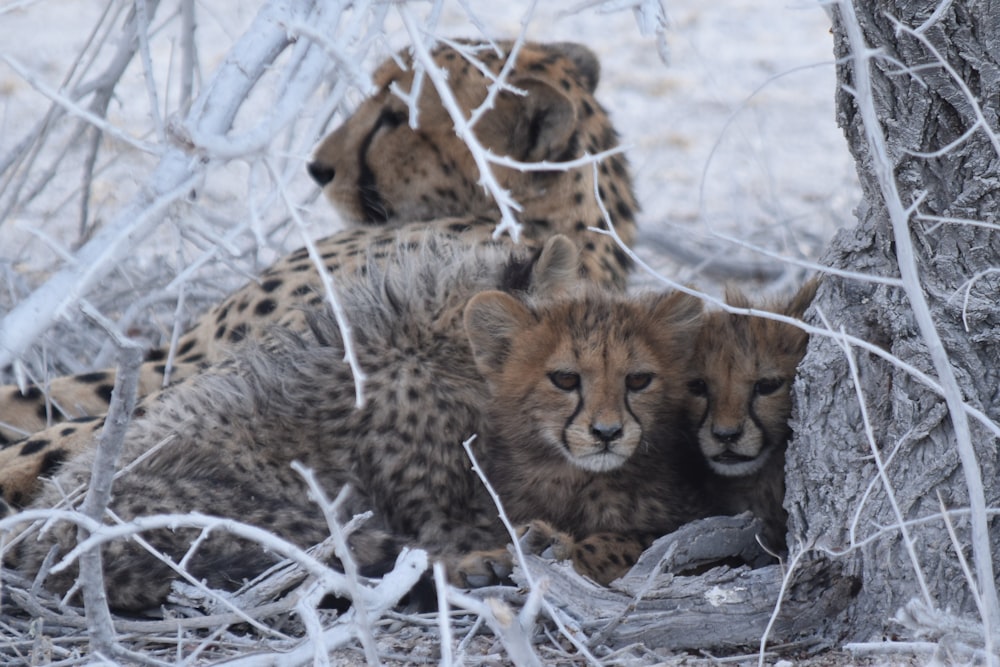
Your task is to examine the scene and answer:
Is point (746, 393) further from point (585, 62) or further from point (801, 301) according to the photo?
point (585, 62)

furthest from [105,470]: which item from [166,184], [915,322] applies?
[915,322]

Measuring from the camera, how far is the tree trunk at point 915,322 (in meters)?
2.08

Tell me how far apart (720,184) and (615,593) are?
449cm

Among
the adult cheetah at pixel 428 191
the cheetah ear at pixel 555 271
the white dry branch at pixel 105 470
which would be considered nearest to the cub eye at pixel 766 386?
the cheetah ear at pixel 555 271

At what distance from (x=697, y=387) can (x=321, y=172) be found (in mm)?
1573

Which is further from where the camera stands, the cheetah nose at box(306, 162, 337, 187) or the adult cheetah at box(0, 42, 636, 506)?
the cheetah nose at box(306, 162, 337, 187)

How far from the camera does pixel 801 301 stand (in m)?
2.62

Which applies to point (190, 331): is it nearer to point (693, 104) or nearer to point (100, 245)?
point (100, 245)

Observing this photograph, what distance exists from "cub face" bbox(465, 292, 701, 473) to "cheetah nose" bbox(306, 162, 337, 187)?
1316 mm

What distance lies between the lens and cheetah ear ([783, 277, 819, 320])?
2.60 m

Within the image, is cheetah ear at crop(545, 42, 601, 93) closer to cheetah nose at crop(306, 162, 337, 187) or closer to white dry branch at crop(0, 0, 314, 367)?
cheetah nose at crop(306, 162, 337, 187)

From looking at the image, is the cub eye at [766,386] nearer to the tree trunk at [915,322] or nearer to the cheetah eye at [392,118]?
the tree trunk at [915,322]

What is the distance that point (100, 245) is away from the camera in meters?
1.68

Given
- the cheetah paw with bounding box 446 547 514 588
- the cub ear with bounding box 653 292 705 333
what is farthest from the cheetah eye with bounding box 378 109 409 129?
the cheetah paw with bounding box 446 547 514 588
